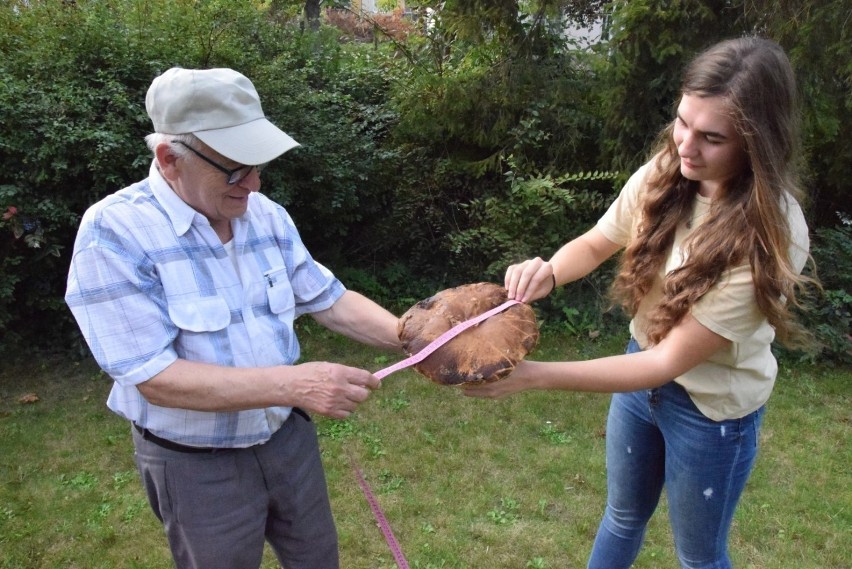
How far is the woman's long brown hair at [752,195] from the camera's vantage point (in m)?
1.89

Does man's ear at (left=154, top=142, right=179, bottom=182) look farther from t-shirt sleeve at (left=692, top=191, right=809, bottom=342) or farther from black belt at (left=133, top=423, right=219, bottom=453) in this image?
t-shirt sleeve at (left=692, top=191, right=809, bottom=342)

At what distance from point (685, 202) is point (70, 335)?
562 centimetres

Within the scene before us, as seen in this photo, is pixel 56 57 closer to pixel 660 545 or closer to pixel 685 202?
pixel 685 202

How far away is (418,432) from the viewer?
4.95m

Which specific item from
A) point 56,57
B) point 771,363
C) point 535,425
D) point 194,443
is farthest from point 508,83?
point 194,443

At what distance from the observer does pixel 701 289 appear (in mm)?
1953

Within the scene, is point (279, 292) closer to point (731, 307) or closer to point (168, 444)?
point (168, 444)

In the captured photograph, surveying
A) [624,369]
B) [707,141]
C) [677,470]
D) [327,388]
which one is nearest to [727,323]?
[624,369]

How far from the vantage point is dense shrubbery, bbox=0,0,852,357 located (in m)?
5.36

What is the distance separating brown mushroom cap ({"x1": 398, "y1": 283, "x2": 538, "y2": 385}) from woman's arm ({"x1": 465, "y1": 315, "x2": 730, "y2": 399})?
76 mm

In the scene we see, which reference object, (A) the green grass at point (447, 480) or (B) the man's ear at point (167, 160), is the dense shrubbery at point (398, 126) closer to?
(A) the green grass at point (447, 480)

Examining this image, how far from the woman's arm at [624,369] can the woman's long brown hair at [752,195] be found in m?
0.09

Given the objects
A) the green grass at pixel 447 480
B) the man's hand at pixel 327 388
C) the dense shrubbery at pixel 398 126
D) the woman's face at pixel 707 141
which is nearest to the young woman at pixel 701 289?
the woman's face at pixel 707 141

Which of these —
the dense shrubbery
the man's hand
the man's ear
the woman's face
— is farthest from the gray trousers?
the dense shrubbery
